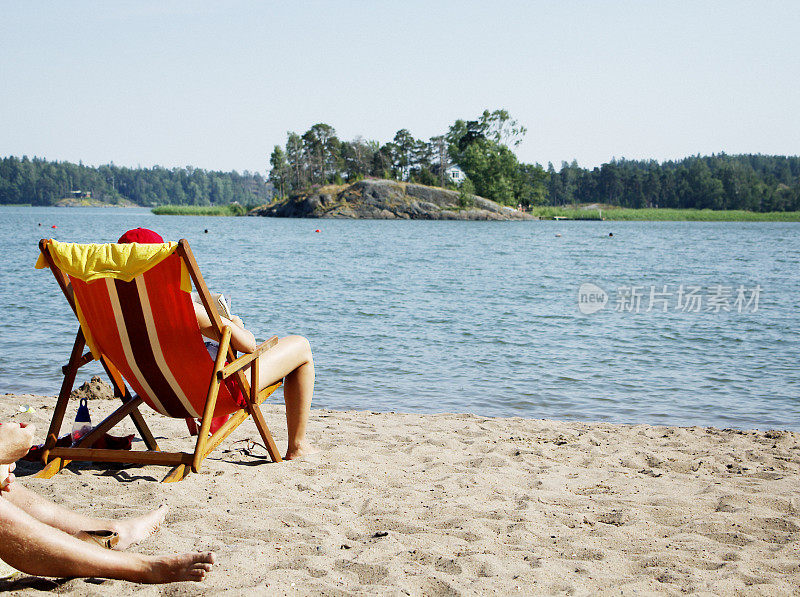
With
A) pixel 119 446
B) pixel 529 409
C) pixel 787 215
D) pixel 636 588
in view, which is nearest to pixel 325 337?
pixel 529 409

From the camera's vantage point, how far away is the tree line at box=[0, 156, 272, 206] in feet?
491

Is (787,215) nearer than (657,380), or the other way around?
(657,380)

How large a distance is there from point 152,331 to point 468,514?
5.47ft

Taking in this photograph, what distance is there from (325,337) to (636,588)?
791 cm

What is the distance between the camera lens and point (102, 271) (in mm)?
3055

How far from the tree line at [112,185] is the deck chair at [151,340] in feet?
467

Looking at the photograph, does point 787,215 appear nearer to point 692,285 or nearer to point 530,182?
point 530,182

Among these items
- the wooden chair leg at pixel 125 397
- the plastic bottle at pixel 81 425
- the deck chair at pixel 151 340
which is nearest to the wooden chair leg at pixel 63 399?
the deck chair at pixel 151 340

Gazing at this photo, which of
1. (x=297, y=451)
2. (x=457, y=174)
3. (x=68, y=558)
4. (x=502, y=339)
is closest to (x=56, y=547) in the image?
(x=68, y=558)

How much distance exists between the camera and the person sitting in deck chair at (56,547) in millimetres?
1945

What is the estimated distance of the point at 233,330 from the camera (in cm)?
330

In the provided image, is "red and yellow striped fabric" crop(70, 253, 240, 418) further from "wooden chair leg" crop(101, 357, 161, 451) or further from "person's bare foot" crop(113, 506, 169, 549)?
"person's bare foot" crop(113, 506, 169, 549)

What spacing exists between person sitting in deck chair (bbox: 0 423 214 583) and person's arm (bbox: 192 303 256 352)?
1.08m

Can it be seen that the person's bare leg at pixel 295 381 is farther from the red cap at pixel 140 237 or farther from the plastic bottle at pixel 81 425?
the plastic bottle at pixel 81 425
